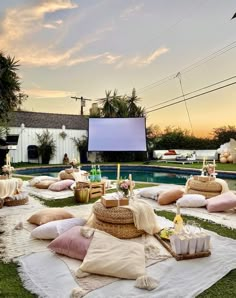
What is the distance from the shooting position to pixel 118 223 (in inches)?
150

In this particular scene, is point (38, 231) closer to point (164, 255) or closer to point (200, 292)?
point (164, 255)

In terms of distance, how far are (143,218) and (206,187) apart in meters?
3.16

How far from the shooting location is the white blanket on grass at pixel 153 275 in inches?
96.2

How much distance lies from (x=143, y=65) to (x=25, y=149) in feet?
28.9

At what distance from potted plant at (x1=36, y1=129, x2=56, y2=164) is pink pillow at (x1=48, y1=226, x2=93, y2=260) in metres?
15.1

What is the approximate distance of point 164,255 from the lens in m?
3.23

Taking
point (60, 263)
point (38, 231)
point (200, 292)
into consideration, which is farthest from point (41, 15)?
point (200, 292)

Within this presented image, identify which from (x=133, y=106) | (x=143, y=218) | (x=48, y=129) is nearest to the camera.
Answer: (x=143, y=218)

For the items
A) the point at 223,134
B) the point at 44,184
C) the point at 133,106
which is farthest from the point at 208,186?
the point at 133,106

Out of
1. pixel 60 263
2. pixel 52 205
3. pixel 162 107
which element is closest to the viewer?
pixel 60 263

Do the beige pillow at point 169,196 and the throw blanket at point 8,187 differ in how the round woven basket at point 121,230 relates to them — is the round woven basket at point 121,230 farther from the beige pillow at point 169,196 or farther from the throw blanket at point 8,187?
the throw blanket at point 8,187

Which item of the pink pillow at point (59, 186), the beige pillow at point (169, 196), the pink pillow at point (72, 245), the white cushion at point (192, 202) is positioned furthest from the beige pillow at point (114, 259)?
the pink pillow at point (59, 186)

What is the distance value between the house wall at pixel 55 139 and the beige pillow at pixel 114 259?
49.9 feet

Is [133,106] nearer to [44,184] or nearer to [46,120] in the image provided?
[46,120]
